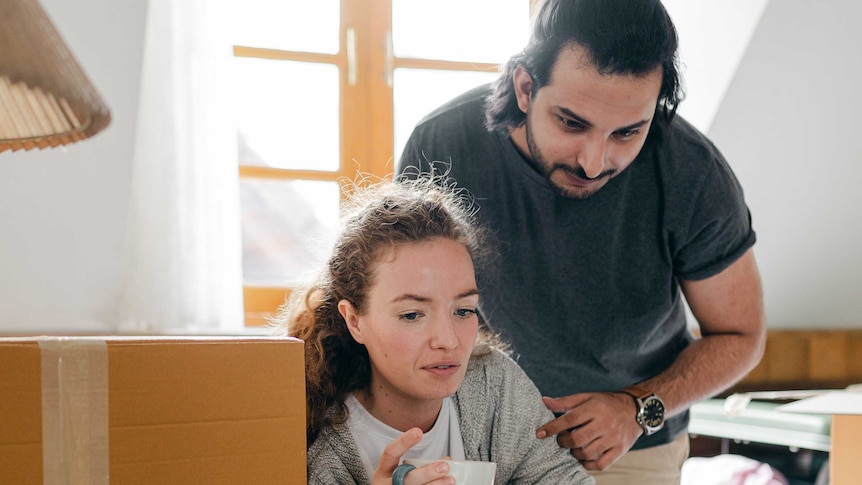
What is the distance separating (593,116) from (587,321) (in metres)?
0.36

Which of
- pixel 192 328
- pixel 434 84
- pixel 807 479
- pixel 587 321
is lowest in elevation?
pixel 807 479

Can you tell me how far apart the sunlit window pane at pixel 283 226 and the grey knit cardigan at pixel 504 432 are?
129 cm

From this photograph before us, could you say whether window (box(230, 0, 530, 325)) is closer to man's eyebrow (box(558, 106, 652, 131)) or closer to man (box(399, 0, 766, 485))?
man (box(399, 0, 766, 485))

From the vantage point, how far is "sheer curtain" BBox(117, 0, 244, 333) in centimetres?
240

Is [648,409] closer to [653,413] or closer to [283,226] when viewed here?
[653,413]

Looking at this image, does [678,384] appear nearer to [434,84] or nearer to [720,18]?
[720,18]

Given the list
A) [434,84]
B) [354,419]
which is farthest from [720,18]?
[354,419]

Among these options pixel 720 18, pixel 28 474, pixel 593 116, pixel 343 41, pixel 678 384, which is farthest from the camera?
pixel 343 41

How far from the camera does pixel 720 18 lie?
8.39 ft

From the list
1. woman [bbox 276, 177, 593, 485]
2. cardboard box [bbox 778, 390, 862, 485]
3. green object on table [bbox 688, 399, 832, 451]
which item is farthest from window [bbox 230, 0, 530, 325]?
cardboard box [bbox 778, 390, 862, 485]

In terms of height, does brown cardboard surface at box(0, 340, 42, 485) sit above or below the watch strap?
above

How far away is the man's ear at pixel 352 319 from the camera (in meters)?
1.17

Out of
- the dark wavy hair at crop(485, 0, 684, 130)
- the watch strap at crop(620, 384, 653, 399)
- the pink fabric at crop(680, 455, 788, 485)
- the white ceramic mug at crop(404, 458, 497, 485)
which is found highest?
the dark wavy hair at crop(485, 0, 684, 130)

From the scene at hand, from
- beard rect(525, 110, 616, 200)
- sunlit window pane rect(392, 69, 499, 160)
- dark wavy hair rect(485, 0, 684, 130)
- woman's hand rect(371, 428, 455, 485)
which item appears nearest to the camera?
woman's hand rect(371, 428, 455, 485)
